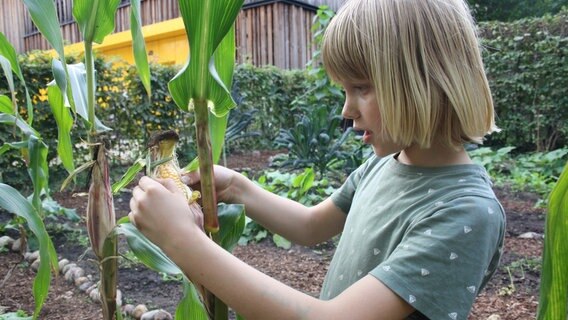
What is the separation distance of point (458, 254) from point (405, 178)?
0.25m

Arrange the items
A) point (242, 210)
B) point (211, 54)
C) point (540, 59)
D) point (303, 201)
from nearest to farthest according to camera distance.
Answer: point (211, 54) → point (242, 210) → point (303, 201) → point (540, 59)

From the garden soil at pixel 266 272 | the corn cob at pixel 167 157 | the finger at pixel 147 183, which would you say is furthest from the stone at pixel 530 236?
the finger at pixel 147 183

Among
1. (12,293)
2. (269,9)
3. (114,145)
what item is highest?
(269,9)

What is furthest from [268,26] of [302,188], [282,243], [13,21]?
[282,243]

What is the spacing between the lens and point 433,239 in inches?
32.1

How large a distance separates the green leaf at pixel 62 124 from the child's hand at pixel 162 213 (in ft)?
1.60

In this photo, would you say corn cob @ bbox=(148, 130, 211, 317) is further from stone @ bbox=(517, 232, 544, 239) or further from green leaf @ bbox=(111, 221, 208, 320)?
stone @ bbox=(517, 232, 544, 239)

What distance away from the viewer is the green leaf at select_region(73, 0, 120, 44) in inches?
36.3

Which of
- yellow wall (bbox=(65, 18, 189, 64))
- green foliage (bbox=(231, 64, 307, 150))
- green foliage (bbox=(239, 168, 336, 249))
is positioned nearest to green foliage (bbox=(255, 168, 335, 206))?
green foliage (bbox=(239, 168, 336, 249))

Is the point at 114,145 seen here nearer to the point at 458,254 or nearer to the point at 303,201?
the point at 303,201

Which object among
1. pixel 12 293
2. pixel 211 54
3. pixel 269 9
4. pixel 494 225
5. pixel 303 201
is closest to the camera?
pixel 211 54

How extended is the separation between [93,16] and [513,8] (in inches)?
761

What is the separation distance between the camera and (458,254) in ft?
2.64

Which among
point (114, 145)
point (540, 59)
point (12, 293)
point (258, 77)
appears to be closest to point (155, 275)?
point (12, 293)
